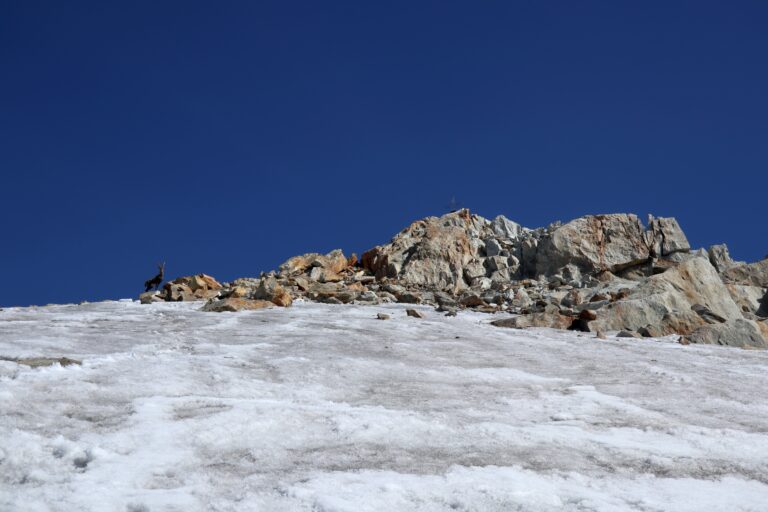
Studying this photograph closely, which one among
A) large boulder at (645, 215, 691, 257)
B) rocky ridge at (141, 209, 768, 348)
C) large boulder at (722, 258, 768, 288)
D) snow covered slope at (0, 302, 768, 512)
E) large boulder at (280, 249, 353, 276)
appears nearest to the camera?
snow covered slope at (0, 302, 768, 512)

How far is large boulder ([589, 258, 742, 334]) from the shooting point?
56.9 feet

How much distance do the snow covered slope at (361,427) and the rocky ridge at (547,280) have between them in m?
5.05

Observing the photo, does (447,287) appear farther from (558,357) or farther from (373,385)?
(373,385)

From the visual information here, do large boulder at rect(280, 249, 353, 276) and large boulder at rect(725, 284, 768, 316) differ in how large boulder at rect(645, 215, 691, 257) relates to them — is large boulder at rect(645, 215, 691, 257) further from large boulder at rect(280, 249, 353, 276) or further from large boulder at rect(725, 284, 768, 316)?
large boulder at rect(280, 249, 353, 276)

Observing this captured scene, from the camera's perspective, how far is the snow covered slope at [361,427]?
4973 mm

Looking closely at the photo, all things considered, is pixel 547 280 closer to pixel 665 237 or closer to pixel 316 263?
pixel 665 237

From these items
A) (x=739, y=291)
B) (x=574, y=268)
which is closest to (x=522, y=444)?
(x=739, y=291)

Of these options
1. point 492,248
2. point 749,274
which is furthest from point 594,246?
point 749,274

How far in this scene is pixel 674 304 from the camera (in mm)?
18781

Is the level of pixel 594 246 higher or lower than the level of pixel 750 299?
higher

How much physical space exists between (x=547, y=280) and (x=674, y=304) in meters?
9.92

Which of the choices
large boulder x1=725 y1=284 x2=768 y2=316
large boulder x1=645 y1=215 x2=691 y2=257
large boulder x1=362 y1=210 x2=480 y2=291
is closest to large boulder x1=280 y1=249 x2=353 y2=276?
large boulder x1=362 y1=210 x2=480 y2=291

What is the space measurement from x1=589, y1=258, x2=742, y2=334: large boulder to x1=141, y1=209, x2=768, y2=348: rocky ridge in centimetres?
3

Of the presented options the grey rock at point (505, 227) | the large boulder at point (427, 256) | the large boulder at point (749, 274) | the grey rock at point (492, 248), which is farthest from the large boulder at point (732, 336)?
the grey rock at point (505, 227)
